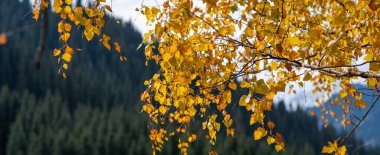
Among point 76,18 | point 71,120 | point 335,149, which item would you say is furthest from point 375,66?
point 71,120

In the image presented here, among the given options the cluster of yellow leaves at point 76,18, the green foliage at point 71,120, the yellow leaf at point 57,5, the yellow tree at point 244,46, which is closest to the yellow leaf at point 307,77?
the yellow tree at point 244,46

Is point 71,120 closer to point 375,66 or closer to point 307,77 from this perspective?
point 307,77

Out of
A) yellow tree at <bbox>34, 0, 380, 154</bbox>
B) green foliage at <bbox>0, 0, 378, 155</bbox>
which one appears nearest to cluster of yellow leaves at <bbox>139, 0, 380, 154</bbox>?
yellow tree at <bbox>34, 0, 380, 154</bbox>

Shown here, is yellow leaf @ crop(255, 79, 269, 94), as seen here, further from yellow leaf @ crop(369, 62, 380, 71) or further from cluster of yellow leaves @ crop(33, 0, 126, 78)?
cluster of yellow leaves @ crop(33, 0, 126, 78)

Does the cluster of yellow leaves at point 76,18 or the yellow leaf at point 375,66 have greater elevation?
the cluster of yellow leaves at point 76,18

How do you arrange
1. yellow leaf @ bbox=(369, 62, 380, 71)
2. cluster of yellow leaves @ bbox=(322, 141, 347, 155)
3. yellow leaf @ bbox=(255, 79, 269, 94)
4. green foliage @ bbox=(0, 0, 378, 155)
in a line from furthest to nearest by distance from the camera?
green foliage @ bbox=(0, 0, 378, 155)
cluster of yellow leaves @ bbox=(322, 141, 347, 155)
yellow leaf @ bbox=(369, 62, 380, 71)
yellow leaf @ bbox=(255, 79, 269, 94)

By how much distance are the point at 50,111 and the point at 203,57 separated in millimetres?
71745

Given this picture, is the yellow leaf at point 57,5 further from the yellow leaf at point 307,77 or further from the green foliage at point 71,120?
the green foliage at point 71,120

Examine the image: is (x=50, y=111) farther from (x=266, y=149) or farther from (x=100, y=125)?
(x=266, y=149)

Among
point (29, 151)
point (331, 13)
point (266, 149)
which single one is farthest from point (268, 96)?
point (266, 149)

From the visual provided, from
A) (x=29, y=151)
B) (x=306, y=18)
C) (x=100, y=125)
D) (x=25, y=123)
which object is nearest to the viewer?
(x=306, y=18)

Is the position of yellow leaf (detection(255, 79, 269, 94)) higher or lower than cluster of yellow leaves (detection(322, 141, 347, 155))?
higher

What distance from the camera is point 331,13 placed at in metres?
6.33

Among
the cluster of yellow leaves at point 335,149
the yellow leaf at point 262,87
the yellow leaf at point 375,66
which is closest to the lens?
the yellow leaf at point 262,87
